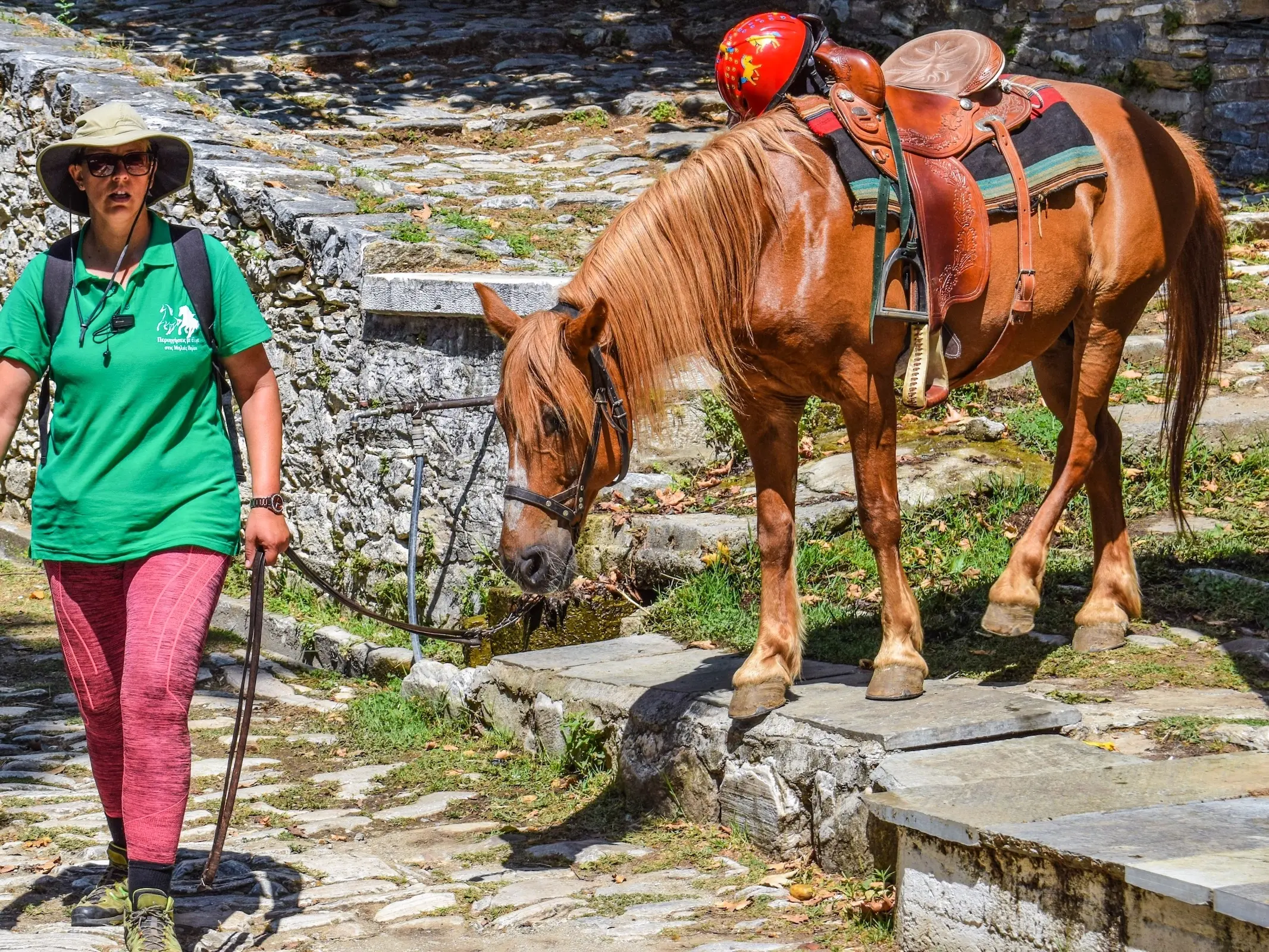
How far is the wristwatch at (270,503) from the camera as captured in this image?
3.74m

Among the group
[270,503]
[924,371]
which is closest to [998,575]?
[924,371]

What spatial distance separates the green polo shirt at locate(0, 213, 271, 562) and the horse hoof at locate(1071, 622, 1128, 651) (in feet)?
9.88

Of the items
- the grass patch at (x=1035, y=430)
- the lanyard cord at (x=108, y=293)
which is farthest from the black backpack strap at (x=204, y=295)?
the grass patch at (x=1035, y=430)

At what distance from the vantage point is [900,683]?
4266 millimetres

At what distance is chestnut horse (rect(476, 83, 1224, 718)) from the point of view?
3861 mm

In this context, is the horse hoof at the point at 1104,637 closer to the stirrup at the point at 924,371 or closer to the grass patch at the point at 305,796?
the stirrup at the point at 924,371

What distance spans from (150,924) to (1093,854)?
7.39 feet

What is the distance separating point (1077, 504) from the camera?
20.9ft

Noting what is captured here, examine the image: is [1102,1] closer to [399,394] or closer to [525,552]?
[399,394]

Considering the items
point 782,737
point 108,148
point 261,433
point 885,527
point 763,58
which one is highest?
point 763,58

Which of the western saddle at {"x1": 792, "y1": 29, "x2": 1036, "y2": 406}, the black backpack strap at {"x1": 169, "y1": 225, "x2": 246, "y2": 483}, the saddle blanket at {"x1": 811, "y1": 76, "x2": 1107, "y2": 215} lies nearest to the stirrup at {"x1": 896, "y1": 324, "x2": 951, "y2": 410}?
the western saddle at {"x1": 792, "y1": 29, "x2": 1036, "y2": 406}

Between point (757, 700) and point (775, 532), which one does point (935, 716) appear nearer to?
point (757, 700)

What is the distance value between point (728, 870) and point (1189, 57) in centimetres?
904

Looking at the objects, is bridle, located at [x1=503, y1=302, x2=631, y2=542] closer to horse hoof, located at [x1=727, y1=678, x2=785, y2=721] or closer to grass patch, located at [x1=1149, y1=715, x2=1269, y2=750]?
horse hoof, located at [x1=727, y1=678, x2=785, y2=721]
